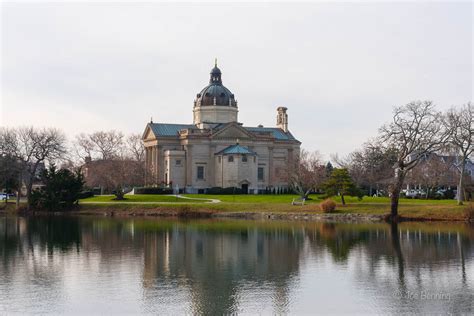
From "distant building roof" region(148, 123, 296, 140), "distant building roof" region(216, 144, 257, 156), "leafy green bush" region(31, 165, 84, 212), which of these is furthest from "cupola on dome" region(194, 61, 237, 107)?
"leafy green bush" region(31, 165, 84, 212)

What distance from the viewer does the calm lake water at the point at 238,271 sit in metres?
25.3

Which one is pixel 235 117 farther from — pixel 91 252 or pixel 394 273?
pixel 394 273

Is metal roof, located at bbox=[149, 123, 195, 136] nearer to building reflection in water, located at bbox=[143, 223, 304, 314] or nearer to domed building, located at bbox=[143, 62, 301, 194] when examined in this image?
domed building, located at bbox=[143, 62, 301, 194]

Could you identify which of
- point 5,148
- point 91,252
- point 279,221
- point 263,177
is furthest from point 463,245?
point 263,177

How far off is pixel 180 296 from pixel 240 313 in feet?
11.2

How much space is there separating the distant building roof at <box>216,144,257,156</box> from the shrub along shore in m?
15.2

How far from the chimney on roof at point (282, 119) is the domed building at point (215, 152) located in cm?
654

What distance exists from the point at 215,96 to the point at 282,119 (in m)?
14.1

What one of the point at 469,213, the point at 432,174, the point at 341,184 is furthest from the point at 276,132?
the point at 469,213

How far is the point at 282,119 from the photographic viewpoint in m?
121

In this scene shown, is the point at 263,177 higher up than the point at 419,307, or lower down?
higher up

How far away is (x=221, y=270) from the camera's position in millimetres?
33250

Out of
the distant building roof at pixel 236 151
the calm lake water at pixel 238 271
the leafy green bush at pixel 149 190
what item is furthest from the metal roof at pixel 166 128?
the calm lake water at pixel 238 271

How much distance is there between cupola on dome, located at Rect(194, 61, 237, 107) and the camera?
11238 cm
